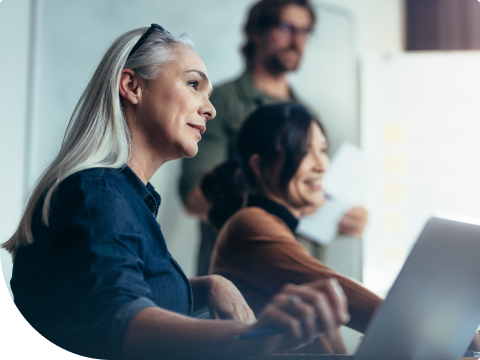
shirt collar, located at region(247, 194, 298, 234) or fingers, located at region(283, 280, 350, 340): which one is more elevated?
fingers, located at region(283, 280, 350, 340)

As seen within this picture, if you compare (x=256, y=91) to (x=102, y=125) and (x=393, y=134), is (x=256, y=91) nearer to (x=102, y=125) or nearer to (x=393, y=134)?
(x=393, y=134)

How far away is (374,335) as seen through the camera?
528 millimetres

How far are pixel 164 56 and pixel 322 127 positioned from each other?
1100 millimetres

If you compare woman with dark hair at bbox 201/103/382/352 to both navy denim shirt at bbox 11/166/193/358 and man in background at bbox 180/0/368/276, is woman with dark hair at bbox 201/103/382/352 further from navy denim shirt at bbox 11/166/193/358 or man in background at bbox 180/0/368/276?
navy denim shirt at bbox 11/166/193/358

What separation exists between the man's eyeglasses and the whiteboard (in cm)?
28

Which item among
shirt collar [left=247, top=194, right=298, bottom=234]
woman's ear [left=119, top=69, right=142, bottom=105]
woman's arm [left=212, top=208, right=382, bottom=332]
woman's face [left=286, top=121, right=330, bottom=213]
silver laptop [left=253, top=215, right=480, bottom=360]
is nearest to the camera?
silver laptop [left=253, top=215, right=480, bottom=360]

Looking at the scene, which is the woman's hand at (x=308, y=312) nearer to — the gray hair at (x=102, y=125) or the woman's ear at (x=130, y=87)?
the gray hair at (x=102, y=125)

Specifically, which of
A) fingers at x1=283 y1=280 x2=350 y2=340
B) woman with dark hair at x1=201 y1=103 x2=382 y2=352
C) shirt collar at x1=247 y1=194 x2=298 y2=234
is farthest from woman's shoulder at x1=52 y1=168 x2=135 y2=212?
shirt collar at x1=247 y1=194 x2=298 y2=234

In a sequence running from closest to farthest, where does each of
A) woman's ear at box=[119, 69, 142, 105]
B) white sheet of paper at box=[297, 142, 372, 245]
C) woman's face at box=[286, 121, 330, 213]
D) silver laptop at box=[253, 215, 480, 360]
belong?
1. silver laptop at box=[253, 215, 480, 360]
2. woman's ear at box=[119, 69, 142, 105]
3. woman's face at box=[286, 121, 330, 213]
4. white sheet of paper at box=[297, 142, 372, 245]

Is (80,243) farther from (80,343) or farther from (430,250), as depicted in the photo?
(430,250)

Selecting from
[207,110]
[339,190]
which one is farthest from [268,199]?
[207,110]

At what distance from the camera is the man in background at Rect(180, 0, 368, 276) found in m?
1.60

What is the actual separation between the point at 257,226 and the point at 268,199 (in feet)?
0.55

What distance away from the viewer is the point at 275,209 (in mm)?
1367
